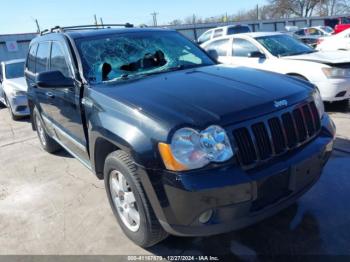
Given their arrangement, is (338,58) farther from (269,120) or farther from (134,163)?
(134,163)

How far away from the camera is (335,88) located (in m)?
6.04

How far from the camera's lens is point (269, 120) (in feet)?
8.20

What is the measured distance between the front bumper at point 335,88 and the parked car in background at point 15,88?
6.58 m

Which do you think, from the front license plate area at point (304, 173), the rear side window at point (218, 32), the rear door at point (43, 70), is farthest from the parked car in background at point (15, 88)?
the rear side window at point (218, 32)

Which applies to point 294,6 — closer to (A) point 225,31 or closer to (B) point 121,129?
(A) point 225,31

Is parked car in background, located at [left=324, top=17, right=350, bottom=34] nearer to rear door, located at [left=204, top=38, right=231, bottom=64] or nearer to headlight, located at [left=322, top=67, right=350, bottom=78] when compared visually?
rear door, located at [left=204, top=38, right=231, bottom=64]

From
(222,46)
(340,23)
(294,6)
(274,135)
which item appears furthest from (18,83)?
(294,6)

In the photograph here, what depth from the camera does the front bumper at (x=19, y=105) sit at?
8.36m

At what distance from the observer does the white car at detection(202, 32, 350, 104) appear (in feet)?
20.0

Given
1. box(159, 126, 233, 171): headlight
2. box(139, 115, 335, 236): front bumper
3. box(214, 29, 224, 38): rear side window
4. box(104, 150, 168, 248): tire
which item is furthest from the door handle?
box(214, 29, 224, 38): rear side window

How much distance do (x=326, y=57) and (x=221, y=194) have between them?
5377mm

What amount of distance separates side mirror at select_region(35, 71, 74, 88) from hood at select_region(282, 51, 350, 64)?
477 cm

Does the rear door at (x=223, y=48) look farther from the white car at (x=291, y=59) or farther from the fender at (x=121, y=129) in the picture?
the fender at (x=121, y=129)

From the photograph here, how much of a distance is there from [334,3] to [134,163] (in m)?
66.3
